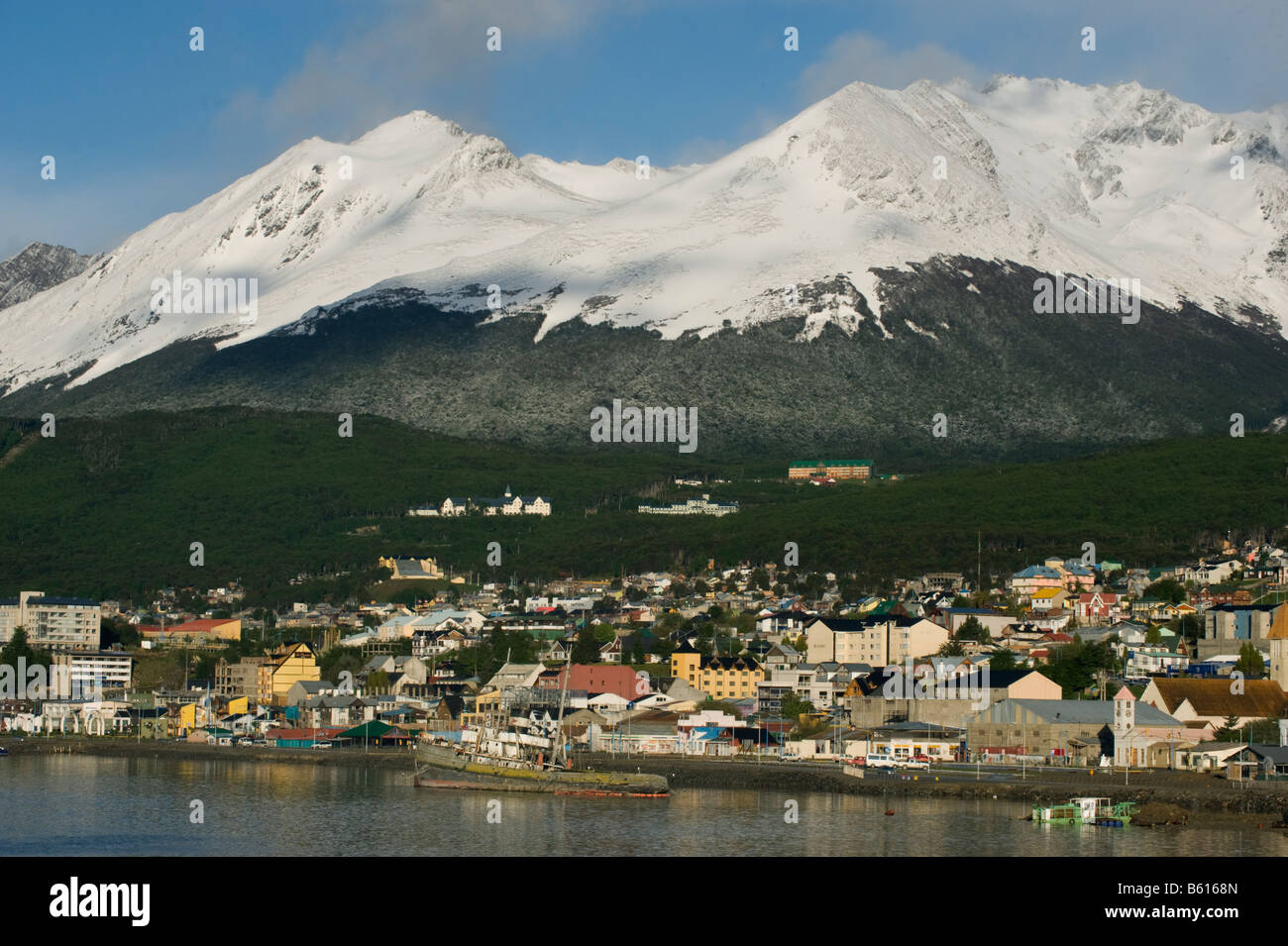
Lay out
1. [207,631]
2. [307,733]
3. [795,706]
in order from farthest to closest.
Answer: [207,631]
[307,733]
[795,706]

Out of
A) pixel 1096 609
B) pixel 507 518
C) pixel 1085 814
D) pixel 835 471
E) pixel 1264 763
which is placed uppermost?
pixel 835 471

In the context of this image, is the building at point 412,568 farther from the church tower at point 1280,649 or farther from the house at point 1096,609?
the church tower at point 1280,649

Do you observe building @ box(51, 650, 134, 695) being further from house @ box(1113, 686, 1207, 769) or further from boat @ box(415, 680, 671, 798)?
house @ box(1113, 686, 1207, 769)

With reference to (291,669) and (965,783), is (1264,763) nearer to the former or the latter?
(965,783)

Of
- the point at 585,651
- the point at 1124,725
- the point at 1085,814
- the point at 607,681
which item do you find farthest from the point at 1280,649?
the point at 585,651

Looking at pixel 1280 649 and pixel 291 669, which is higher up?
pixel 1280 649

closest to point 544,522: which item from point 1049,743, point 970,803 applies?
point 1049,743

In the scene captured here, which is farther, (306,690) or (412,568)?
(412,568)
